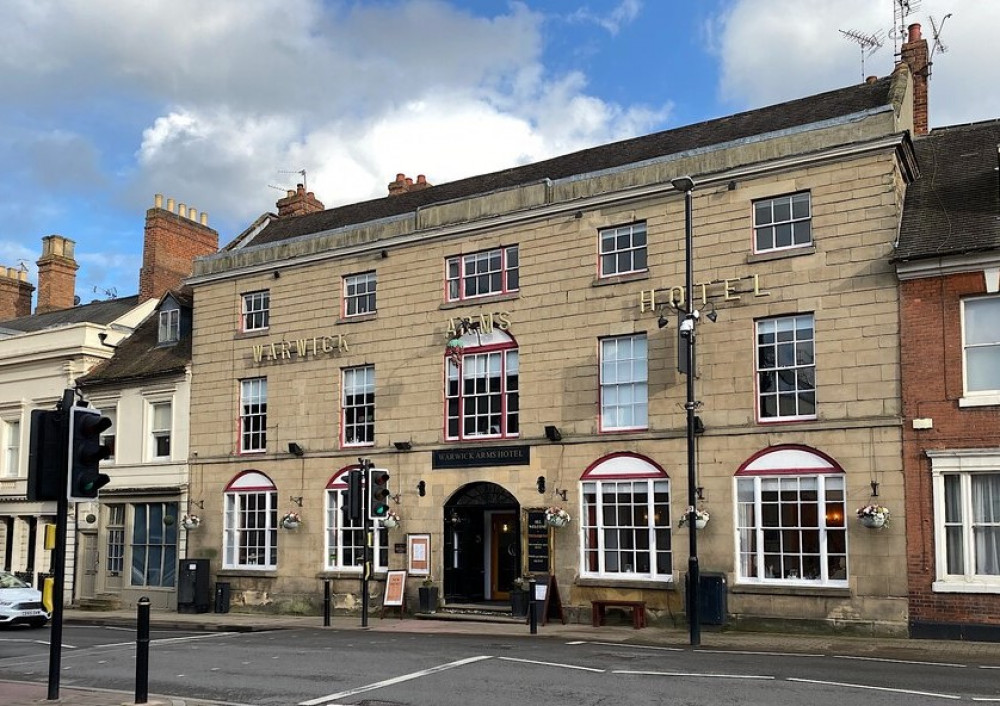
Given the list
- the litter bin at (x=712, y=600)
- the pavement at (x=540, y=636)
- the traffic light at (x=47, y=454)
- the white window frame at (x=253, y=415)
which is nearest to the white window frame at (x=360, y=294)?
the white window frame at (x=253, y=415)

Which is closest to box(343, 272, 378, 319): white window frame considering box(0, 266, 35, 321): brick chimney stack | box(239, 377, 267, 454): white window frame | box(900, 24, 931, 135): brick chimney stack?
box(239, 377, 267, 454): white window frame

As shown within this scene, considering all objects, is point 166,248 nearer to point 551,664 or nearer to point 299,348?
point 299,348

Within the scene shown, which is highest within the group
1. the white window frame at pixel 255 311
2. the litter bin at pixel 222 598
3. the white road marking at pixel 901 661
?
the white window frame at pixel 255 311

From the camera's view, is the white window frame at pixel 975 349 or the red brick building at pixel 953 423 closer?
the red brick building at pixel 953 423

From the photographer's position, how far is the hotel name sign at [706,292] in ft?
72.9

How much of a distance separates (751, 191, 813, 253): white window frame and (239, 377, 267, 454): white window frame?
14919 millimetres

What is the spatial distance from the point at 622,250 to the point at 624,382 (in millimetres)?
3115

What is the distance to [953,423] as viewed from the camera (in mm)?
19688

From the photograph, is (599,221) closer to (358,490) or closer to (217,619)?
(358,490)

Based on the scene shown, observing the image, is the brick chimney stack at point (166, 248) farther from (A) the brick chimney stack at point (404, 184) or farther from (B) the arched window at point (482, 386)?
Answer: (B) the arched window at point (482, 386)

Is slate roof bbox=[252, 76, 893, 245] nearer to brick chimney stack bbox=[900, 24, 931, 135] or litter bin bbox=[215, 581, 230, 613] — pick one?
brick chimney stack bbox=[900, 24, 931, 135]

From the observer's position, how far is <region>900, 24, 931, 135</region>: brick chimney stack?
26.1 meters

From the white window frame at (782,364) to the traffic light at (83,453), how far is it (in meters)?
14.0

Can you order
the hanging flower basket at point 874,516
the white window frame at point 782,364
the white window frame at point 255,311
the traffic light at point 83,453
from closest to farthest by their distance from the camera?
the traffic light at point 83,453 < the hanging flower basket at point 874,516 < the white window frame at point 782,364 < the white window frame at point 255,311
